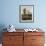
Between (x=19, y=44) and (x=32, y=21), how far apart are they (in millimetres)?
936

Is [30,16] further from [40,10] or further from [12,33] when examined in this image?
[12,33]

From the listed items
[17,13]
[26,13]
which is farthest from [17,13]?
[26,13]

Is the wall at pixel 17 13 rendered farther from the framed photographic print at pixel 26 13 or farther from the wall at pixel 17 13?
the framed photographic print at pixel 26 13

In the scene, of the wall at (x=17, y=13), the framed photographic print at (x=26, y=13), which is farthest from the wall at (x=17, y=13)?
the framed photographic print at (x=26, y=13)

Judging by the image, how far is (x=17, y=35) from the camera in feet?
12.1

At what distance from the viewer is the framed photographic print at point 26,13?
4.14 m

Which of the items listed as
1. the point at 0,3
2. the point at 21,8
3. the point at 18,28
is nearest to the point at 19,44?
the point at 18,28

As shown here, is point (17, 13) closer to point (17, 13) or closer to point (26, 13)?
point (17, 13)

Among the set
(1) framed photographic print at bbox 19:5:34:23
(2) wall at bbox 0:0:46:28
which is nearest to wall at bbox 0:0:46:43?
(2) wall at bbox 0:0:46:28

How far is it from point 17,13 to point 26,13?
0.30 m

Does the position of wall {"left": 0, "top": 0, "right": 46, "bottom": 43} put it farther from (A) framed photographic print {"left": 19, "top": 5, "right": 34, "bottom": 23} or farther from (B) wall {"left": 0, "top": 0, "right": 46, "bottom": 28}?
(A) framed photographic print {"left": 19, "top": 5, "right": 34, "bottom": 23}

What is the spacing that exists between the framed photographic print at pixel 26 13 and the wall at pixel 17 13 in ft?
0.33

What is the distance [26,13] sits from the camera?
418 centimetres

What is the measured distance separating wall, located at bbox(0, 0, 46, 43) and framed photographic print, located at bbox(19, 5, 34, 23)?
0.33ft
